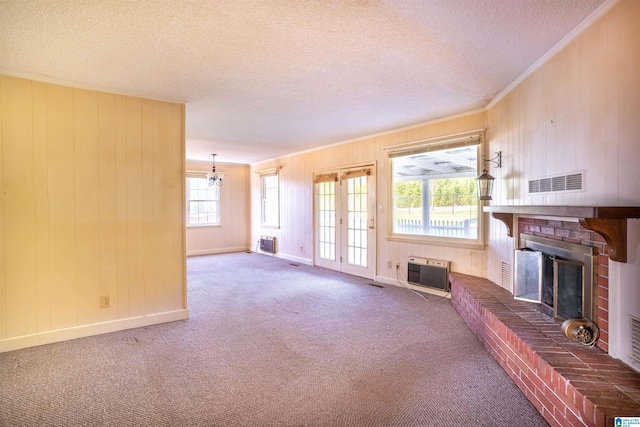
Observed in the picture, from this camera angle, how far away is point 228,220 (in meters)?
8.80

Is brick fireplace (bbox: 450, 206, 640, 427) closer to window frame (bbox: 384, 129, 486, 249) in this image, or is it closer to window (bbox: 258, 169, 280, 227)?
window frame (bbox: 384, 129, 486, 249)

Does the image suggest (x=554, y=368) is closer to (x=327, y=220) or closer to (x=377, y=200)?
(x=377, y=200)

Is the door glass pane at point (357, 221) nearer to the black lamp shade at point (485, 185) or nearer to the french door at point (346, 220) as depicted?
the french door at point (346, 220)

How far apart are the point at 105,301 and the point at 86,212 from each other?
931 millimetres

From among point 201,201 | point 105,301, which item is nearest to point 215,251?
point 201,201

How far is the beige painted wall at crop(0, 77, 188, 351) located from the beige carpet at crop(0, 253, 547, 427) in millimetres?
286

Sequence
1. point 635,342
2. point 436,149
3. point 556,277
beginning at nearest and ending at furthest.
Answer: point 635,342 < point 556,277 < point 436,149

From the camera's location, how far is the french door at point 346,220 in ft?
18.2

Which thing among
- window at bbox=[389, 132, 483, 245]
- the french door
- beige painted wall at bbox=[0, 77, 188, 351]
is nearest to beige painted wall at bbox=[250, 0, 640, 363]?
window at bbox=[389, 132, 483, 245]

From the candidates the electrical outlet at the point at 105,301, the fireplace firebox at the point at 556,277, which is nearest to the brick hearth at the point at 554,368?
the fireplace firebox at the point at 556,277

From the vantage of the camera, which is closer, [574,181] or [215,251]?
[574,181]

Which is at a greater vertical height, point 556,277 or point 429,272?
point 556,277

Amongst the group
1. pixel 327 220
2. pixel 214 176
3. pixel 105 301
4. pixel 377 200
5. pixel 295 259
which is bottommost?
pixel 295 259

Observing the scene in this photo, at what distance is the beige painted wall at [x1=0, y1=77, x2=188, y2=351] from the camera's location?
9.62 feet
